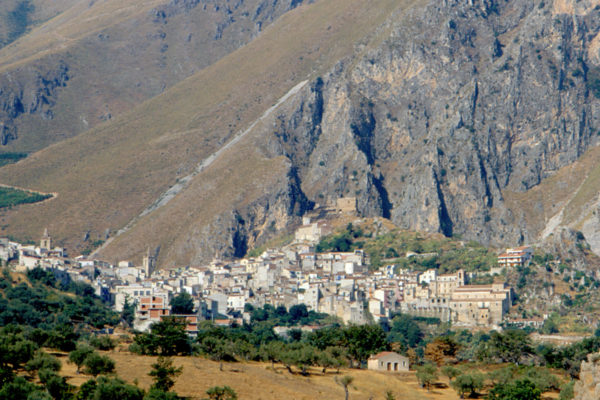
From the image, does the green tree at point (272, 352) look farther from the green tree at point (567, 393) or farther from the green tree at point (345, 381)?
the green tree at point (567, 393)

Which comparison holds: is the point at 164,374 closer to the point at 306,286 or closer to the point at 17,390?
the point at 17,390

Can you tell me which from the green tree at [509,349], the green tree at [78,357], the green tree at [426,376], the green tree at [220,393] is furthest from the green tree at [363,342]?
the green tree at [78,357]

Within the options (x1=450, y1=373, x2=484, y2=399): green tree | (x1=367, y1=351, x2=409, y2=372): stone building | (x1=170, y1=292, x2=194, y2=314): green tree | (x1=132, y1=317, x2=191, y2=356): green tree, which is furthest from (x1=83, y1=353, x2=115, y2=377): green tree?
(x1=170, y1=292, x2=194, y2=314): green tree

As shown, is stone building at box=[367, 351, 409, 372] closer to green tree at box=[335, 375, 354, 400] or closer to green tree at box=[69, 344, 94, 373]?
green tree at box=[335, 375, 354, 400]

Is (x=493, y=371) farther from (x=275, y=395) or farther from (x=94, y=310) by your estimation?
(x=94, y=310)

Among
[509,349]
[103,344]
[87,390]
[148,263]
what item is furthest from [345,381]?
[148,263]

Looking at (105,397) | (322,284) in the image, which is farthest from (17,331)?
(322,284)

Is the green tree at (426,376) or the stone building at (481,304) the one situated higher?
the stone building at (481,304)
